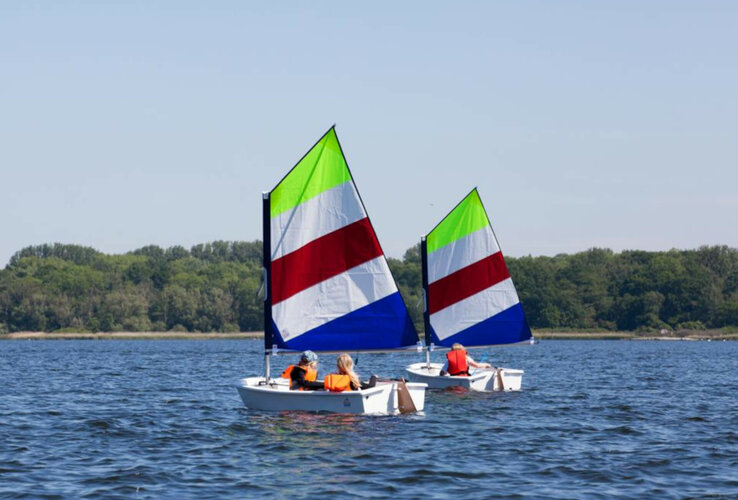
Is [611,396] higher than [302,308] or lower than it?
lower

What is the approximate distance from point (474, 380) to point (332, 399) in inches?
379

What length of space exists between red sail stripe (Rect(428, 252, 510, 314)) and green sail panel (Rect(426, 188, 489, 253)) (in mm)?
1312

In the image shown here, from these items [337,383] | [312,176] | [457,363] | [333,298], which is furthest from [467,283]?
[337,383]

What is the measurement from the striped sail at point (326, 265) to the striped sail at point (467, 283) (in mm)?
10867

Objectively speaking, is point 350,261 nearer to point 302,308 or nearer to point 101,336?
point 302,308

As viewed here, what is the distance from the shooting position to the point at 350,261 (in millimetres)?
30359

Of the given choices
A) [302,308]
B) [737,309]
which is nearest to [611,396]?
[302,308]

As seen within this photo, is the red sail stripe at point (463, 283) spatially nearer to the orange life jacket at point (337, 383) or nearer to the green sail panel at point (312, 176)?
the green sail panel at point (312, 176)

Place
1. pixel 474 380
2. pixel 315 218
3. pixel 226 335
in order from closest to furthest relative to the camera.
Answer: pixel 315 218, pixel 474 380, pixel 226 335

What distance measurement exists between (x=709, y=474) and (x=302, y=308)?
1282 cm

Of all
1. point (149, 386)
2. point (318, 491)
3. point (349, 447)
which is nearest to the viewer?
point (318, 491)

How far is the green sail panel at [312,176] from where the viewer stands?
96.5ft

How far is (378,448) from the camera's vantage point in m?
23.3

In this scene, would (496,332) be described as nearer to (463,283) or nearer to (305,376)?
(463,283)
